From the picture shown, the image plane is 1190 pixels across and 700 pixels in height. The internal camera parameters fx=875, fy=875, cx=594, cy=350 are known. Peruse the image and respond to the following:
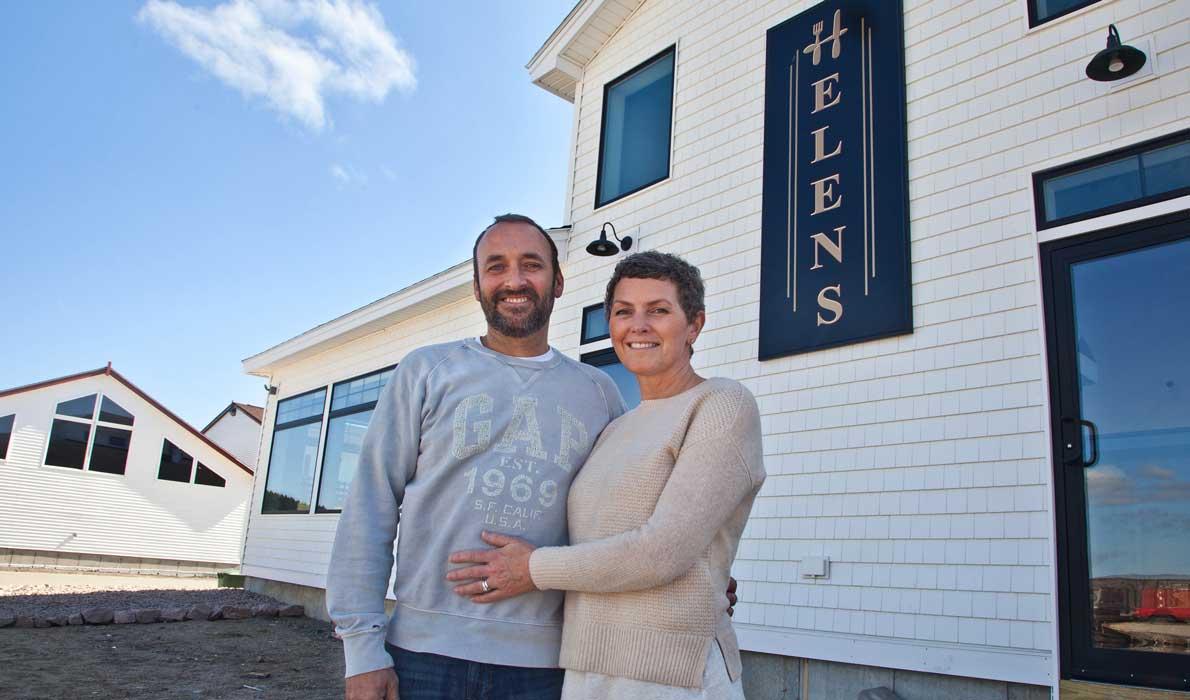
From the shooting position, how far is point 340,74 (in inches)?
725

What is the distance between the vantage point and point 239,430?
1208 inches

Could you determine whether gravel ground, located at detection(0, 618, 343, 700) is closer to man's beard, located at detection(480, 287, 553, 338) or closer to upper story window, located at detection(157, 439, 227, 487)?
man's beard, located at detection(480, 287, 553, 338)

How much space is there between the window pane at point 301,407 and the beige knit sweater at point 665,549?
9.80 metres

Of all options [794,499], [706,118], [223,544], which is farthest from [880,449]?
[223,544]

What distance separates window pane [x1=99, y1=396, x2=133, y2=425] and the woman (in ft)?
71.8

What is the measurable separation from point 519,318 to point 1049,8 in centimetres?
411

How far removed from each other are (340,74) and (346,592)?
727 inches

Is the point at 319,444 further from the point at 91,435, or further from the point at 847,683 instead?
the point at 91,435

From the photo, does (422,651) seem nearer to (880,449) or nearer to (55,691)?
(880,449)

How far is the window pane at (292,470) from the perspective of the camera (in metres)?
10.8

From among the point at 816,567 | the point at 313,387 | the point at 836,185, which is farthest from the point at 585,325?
the point at 313,387

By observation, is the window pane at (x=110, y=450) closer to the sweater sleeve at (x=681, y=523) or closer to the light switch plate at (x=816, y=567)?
the light switch plate at (x=816, y=567)

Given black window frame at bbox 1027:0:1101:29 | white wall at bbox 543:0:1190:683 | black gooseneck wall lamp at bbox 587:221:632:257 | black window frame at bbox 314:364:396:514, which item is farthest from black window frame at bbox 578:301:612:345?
black window frame at bbox 314:364:396:514

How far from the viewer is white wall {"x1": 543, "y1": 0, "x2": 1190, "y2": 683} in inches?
161
